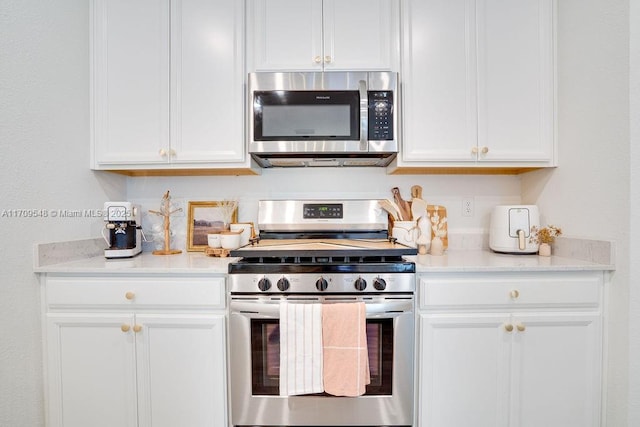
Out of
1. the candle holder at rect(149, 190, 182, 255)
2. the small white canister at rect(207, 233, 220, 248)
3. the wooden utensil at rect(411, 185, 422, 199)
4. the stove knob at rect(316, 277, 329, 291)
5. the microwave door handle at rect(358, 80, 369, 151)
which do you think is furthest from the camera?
the wooden utensil at rect(411, 185, 422, 199)

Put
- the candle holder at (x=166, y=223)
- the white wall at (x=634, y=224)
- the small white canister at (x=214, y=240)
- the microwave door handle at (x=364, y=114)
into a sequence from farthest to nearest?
the candle holder at (x=166, y=223)
the small white canister at (x=214, y=240)
the microwave door handle at (x=364, y=114)
the white wall at (x=634, y=224)

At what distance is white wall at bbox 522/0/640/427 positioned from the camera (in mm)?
1346

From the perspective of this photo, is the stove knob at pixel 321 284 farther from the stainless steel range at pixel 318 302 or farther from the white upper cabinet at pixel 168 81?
the white upper cabinet at pixel 168 81

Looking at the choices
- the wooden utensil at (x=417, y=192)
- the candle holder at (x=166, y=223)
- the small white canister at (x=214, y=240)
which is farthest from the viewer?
the wooden utensil at (x=417, y=192)

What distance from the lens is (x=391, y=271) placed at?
1419 mm

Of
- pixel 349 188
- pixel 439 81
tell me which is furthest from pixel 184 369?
pixel 439 81

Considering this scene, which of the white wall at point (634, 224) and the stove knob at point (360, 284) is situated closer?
the white wall at point (634, 224)

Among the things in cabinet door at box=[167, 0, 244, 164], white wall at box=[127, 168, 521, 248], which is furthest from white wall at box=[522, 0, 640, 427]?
cabinet door at box=[167, 0, 244, 164]

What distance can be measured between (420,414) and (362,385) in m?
0.33

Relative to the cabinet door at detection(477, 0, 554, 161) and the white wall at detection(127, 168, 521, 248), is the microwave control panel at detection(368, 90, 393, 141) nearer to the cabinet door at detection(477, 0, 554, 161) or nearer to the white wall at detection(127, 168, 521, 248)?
the white wall at detection(127, 168, 521, 248)

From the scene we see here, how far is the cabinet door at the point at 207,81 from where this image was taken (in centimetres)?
169

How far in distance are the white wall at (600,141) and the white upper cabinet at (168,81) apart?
1747mm

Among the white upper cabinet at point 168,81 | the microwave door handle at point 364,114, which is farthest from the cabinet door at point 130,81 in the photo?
the microwave door handle at point 364,114

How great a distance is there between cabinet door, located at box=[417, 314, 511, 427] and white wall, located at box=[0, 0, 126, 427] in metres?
1.78
